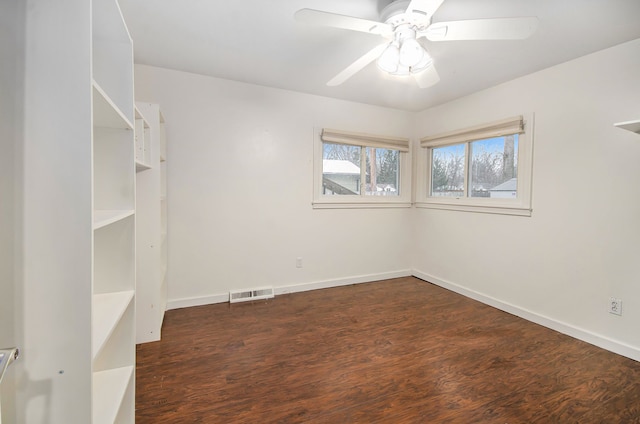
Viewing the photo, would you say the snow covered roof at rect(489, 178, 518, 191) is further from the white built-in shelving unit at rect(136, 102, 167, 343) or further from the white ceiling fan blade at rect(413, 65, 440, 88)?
the white built-in shelving unit at rect(136, 102, 167, 343)

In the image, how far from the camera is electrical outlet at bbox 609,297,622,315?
7.37 feet

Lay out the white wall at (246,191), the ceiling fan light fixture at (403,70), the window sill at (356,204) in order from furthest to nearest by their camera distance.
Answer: the window sill at (356,204), the white wall at (246,191), the ceiling fan light fixture at (403,70)

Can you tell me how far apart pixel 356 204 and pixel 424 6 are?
254cm

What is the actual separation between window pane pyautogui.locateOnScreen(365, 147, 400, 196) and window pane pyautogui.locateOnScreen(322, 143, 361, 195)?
7.4 inches

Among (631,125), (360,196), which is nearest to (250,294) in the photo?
(360,196)

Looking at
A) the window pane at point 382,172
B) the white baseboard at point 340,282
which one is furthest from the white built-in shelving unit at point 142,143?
the window pane at point 382,172

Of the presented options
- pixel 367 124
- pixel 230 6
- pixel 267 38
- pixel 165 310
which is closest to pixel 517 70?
pixel 367 124

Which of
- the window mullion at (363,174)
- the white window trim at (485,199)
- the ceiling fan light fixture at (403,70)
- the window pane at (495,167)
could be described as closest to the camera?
the ceiling fan light fixture at (403,70)

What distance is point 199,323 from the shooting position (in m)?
2.63

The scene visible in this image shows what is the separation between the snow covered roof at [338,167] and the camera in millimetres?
3703

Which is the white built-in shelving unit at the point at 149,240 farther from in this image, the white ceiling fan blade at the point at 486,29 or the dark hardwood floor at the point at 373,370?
the white ceiling fan blade at the point at 486,29

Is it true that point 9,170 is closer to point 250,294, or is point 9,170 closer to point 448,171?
point 250,294

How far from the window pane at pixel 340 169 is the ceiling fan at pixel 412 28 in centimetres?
173

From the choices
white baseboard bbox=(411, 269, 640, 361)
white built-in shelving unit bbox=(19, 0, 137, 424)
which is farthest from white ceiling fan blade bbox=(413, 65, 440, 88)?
white baseboard bbox=(411, 269, 640, 361)
